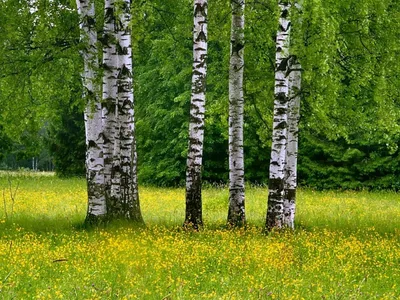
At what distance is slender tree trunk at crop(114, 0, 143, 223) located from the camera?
1304 centimetres

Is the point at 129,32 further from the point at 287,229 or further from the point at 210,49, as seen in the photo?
the point at 210,49

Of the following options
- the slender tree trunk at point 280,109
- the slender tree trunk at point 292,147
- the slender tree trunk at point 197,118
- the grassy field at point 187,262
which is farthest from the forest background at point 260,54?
the grassy field at point 187,262

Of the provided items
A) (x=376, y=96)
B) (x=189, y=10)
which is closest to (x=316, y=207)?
(x=376, y=96)

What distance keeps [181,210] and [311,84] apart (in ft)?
20.9

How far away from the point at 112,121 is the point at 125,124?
0.48 m

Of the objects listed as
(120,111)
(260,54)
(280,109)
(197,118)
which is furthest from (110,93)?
(260,54)

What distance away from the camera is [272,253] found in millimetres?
10516

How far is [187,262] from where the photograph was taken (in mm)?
9672

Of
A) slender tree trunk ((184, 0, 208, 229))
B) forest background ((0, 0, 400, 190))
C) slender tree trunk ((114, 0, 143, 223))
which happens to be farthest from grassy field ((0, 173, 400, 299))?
forest background ((0, 0, 400, 190))

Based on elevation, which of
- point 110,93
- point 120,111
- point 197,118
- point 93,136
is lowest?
point 93,136

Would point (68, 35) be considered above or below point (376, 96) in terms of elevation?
above

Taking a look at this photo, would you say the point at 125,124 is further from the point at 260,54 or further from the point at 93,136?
the point at 260,54

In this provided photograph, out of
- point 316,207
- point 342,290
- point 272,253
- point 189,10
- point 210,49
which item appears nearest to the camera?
point 342,290

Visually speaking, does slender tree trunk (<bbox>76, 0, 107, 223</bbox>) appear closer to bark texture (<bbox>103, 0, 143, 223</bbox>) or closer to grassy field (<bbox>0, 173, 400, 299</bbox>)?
bark texture (<bbox>103, 0, 143, 223</bbox>)
